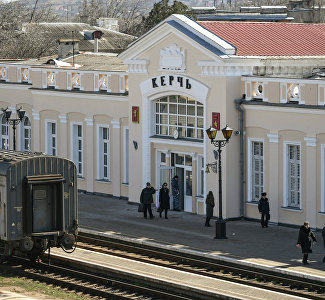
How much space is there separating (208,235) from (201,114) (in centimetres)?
531

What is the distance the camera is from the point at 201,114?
1345 inches

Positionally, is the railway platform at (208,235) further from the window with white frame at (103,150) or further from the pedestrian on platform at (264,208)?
the window with white frame at (103,150)

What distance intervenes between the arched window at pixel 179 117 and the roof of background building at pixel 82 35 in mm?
18054

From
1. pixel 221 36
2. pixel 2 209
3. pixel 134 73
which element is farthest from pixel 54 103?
pixel 2 209

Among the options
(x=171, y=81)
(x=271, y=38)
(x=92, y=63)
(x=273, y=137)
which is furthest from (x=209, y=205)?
(x=92, y=63)

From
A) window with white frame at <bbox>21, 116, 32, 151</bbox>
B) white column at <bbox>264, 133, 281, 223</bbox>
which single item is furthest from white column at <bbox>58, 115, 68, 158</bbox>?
white column at <bbox>264, 133, 281, 223</bbox>

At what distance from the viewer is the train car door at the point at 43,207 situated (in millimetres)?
24016

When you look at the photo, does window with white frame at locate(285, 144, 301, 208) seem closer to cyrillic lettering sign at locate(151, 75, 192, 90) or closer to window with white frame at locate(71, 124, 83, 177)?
cyrillic lettering sign at locate(151, 75, 192, 90)

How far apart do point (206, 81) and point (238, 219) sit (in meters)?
4.71

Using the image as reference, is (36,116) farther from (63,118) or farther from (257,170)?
(257,170)

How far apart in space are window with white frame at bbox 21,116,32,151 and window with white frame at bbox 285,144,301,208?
14890 millimetres

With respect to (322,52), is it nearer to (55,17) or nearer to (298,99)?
(298,99)

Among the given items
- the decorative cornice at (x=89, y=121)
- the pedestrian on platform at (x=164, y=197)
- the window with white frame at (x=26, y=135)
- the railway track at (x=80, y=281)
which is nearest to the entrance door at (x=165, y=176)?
the pedestrian on platform at (x=164, y=197)

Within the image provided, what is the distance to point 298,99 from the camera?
30.7 m
